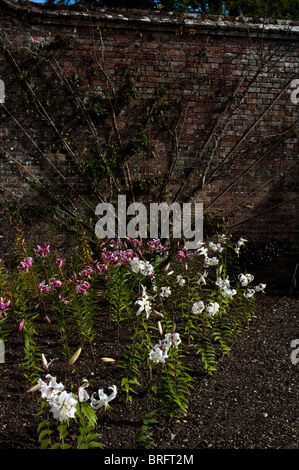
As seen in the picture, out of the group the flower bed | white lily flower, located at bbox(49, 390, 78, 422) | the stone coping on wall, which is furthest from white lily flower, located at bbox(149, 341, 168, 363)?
the stone coping on wall

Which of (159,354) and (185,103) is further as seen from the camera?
(185,103)

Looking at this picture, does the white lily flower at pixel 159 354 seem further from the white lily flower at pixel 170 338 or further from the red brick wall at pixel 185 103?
the red brick wall at pixel 185 103

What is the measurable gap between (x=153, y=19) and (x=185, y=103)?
109cm

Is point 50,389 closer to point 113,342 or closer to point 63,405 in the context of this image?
point 63,405

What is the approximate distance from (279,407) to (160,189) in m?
3.35

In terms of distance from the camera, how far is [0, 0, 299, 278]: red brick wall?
17.3 ft

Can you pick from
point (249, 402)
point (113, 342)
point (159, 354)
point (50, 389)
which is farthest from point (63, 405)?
point (113, 342)

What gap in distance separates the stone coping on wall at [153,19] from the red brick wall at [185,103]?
0.5 inches

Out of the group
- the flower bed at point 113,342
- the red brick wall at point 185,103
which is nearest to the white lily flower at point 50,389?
the flower bed at point 113,342

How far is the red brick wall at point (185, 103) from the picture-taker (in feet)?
17.3

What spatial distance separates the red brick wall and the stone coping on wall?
0.01 metres

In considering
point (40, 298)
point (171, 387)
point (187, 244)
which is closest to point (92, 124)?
point (187, 244)

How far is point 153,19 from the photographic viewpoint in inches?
208

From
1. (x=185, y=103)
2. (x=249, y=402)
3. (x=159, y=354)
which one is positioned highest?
(x=185, y=103)
